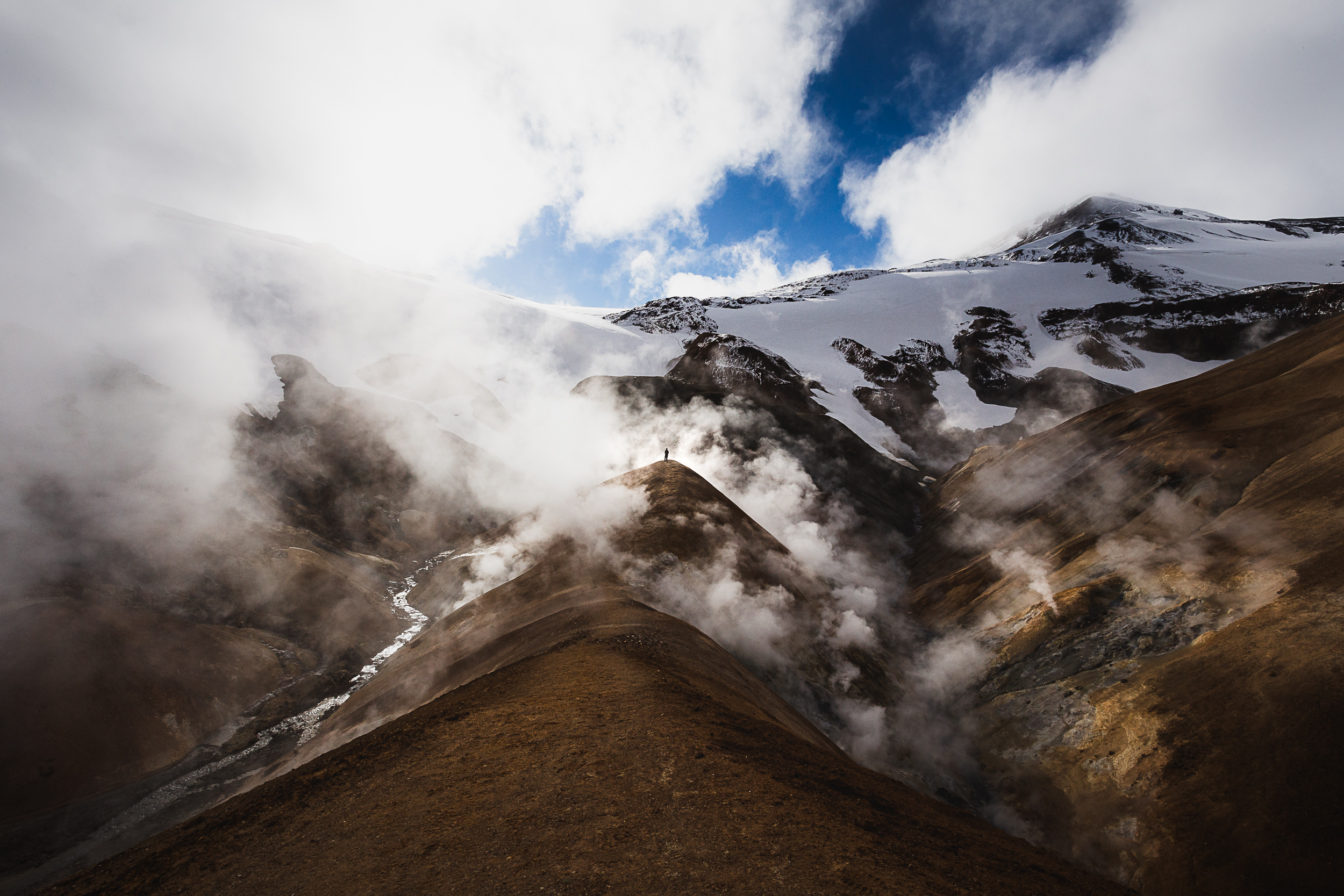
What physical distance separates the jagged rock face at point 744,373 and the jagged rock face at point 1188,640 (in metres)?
44.6

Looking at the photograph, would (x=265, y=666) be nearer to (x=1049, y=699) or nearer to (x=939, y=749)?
(x=939, y=749)

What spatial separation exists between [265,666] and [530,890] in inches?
1301

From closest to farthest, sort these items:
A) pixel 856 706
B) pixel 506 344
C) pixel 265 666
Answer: pixel 856 706, pixel 265 666, pixel 506 344

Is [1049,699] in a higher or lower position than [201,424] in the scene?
lower

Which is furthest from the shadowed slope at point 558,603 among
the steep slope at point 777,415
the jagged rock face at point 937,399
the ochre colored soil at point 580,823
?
the jagged rock face at point 937,399

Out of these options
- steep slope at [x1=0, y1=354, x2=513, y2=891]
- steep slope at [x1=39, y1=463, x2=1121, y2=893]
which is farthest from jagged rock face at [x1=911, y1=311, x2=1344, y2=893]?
steep slope at [x1=0, y1=354, x2=513, y2=891]

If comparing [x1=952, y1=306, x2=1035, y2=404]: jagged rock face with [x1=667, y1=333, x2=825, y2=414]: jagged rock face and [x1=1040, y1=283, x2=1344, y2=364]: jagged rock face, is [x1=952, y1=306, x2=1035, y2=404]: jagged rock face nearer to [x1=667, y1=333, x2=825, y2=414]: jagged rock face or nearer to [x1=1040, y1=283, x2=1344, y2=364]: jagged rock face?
[x1=1040, y1=283, x2=1344, y2=364]: jagged rock face

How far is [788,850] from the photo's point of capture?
686 cm

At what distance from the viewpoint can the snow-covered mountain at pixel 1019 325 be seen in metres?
84.5

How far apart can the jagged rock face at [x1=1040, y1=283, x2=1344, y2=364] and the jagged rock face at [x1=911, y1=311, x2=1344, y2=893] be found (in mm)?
74722

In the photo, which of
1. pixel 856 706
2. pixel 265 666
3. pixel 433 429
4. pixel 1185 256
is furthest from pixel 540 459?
pixel 1185 256

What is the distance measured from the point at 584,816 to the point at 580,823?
15 centimetres

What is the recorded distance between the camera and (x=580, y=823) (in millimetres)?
7395

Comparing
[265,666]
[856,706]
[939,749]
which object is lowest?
[939,749]
